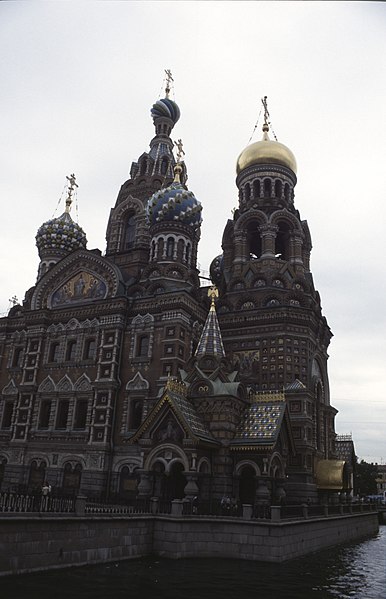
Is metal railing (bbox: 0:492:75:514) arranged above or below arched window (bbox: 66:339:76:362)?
below

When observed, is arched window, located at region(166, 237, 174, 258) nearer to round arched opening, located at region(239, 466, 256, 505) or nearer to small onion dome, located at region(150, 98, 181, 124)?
small onion dome, located at region(150, 98, 181, 124)

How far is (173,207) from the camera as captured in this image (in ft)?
99.6

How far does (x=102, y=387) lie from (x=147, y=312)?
440 centimetres

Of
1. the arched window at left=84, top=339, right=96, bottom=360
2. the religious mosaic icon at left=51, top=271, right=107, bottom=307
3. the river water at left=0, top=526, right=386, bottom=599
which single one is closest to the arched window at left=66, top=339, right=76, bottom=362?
the arched window at left=84, top=339, right=96, bottom=360

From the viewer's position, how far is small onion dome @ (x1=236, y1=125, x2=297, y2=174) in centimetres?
3472

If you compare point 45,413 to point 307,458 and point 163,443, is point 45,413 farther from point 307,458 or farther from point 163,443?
point 307,458

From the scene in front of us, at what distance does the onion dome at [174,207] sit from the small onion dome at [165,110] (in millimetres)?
10604

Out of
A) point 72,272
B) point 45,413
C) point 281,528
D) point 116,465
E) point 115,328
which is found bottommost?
point 281,528

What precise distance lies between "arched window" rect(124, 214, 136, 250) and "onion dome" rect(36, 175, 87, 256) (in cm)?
327

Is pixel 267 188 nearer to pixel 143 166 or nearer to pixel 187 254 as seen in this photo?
pixel 187 254

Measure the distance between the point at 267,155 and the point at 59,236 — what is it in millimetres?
14747

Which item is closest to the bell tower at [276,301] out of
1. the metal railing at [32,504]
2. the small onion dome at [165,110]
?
the small onion dome at [165,110]

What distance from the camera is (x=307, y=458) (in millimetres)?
25359

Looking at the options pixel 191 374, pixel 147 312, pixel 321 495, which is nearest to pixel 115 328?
pixel 147 312
